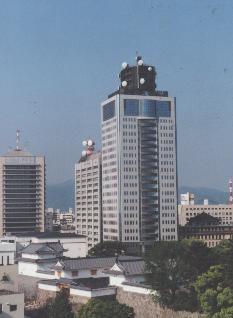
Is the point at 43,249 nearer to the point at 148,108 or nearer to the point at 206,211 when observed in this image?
the point at 148,108

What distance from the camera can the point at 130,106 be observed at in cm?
8625

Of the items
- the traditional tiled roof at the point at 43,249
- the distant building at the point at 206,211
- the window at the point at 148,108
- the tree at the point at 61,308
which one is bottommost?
the tree at the point at 61,308

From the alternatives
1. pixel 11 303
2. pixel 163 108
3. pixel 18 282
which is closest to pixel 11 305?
pixel 11 303

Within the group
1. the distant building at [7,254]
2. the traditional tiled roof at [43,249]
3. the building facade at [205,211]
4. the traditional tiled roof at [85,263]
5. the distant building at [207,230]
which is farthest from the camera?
the building facade at [205,211]

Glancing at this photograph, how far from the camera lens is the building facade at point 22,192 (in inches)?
4412

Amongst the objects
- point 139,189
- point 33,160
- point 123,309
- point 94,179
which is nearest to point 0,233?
point 33,160

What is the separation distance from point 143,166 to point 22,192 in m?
34.0

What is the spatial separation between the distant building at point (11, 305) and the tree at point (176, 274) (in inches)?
340

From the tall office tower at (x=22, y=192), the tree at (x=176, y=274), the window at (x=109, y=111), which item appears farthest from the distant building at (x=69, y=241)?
the tree at (x=176, y=274)

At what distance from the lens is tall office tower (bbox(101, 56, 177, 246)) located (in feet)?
283

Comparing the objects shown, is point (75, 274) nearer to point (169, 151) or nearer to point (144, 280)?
point (144, 280)

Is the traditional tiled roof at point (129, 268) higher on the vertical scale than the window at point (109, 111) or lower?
lower

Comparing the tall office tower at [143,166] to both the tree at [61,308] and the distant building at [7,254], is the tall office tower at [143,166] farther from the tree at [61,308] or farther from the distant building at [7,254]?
the tree at [61,308]

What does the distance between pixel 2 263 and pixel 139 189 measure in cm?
2973
